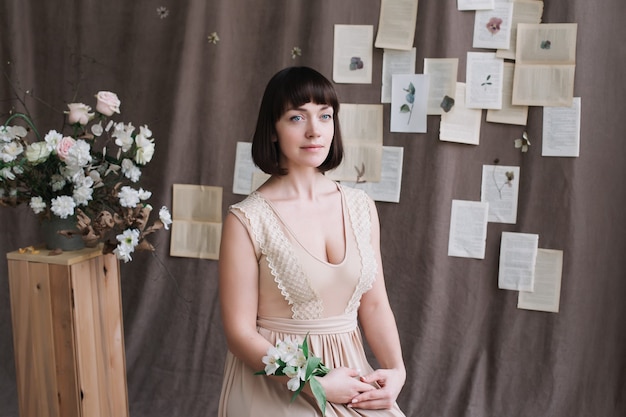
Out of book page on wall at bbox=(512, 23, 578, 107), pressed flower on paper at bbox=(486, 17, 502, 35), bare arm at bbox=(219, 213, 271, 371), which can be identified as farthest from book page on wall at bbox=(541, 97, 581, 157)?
bare arm at bbox=(219, 213, 271, 371)

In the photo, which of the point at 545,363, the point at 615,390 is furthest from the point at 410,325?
the point at 615,390

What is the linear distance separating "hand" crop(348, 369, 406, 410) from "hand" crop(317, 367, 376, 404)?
13 millimetres

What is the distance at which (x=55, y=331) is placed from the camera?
172cm

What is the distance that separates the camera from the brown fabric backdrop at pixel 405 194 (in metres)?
2.43

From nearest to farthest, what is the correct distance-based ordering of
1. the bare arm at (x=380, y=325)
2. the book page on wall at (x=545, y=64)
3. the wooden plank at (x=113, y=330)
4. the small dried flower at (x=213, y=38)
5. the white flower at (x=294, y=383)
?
1. the white flower at (x=294, y=383)
2. the bare arm at (x=380, y=325)
3. the wooden plank at (x=113, y=330)
4. the book page on wall at (x=545, y=64)
5. the small dried flower at (x=213, y=38)

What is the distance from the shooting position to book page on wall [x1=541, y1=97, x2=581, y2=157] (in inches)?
94.8

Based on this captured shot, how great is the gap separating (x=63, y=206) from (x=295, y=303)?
2.18 feet

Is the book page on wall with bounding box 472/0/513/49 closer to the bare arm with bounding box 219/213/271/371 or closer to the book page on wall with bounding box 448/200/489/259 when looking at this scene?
the book page on wall with bounding box 448/200/489/259

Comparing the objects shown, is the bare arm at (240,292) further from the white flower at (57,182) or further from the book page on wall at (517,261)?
the book page on wall at (517,261)

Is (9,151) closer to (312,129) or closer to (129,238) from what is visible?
(129,238)

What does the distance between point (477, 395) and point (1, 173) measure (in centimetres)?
192

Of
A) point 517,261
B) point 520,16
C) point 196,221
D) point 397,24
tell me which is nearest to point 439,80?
point 397,24

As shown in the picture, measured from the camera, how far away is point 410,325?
2.60 m

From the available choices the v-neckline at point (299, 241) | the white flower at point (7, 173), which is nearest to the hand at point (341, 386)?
the v-neckline at point (299, 241)
